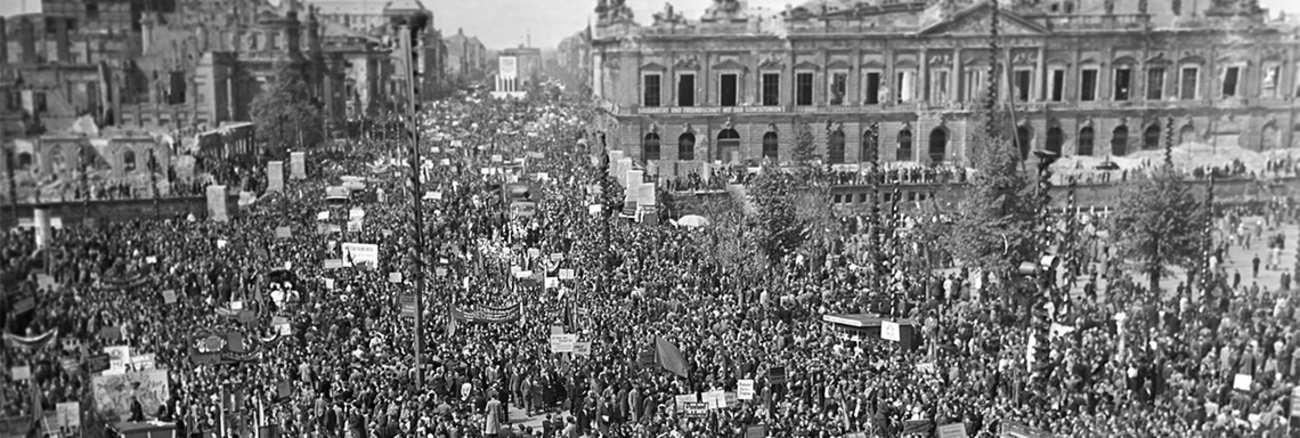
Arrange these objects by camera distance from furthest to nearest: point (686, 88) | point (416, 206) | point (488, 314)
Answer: point (686, 88)
point (488, 314)
point (416, 206)

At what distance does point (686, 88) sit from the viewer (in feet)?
106

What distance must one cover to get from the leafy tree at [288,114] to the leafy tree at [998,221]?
14376 mm

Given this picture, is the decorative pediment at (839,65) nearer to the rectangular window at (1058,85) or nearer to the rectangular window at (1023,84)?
the rectangular window at (1023,84)

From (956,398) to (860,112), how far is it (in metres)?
18.1

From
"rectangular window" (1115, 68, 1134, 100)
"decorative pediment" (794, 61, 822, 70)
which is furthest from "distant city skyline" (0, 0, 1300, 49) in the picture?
"rectangular window" (1115, 68, 1134, 100)

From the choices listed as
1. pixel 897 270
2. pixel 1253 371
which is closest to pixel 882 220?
pixel 897 270

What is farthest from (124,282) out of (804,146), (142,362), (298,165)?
(804,146)

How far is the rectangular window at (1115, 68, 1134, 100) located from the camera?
39344 mm

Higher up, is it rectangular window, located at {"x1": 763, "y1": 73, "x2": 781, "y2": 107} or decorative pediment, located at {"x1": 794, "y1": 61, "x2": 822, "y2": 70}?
decorative pediment, located at {"x1": 794, "y1": 61, "x2": 822, "y2": 70}

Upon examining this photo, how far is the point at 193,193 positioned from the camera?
26.5 meters

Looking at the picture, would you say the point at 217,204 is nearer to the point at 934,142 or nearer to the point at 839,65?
the point at 839,65

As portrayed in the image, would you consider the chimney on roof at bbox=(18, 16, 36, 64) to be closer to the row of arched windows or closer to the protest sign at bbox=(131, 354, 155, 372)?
the protest sign at bbox=(131, 354, 155, 372)

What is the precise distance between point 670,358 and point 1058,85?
77.9 ft

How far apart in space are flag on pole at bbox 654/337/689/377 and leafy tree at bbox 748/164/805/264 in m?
4.22
